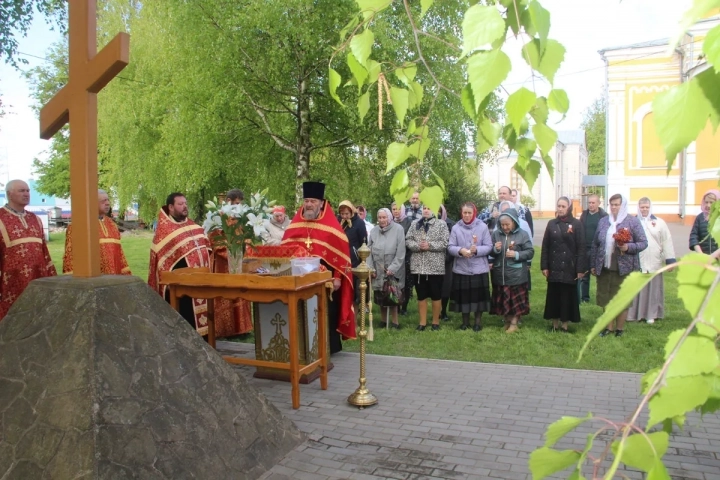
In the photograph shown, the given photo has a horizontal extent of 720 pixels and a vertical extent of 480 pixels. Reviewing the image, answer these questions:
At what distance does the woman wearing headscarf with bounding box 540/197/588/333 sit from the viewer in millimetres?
8266

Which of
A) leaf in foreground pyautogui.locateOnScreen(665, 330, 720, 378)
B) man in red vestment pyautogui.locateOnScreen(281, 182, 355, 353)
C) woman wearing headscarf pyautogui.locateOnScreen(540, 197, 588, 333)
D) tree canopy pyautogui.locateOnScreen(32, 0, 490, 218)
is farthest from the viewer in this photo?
tree canopy pyautogui.locateOnScreen(32, 0, 490, 218)

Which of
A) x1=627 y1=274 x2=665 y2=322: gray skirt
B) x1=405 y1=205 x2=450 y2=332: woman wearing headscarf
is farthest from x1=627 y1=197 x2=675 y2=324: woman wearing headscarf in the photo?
x1=405 y1=205 x2=450 y2=332: woman wearing headscarf

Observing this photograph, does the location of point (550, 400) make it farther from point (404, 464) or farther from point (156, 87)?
point (156, 87)

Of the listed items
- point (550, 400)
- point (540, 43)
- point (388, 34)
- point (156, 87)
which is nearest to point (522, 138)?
point (540, 43)

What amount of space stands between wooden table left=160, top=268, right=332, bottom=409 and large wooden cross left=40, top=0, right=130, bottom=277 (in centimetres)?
170

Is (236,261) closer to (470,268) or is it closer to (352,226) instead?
(352,226)

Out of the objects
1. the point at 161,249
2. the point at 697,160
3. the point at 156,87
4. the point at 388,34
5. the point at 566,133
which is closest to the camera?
the point at 161,249

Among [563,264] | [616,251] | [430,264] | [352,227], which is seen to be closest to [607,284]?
[616,251]

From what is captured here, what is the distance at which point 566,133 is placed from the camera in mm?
77688

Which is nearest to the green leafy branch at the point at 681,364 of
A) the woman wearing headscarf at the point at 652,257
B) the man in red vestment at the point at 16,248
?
the man in red vestment at the point at 16,248

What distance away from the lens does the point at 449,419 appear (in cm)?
496

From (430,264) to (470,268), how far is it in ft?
1.85

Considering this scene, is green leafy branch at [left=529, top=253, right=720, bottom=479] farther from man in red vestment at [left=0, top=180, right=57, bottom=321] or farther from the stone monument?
man in red vestment at [left=0, top=180, right=57, bottom=321]

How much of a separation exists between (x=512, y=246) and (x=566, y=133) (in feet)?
244
